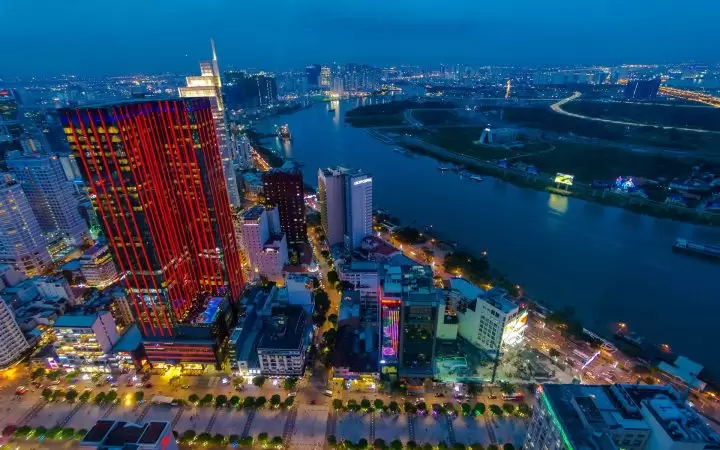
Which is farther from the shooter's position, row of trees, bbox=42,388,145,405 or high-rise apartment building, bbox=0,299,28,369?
high-rise apartment building, bbox=0,299,28,369

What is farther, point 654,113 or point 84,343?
point 654,113

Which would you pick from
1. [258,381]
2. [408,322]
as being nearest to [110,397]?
[258,381]

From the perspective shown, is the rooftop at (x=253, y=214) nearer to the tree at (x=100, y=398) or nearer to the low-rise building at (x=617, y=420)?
the tree at (x=100, y=398)

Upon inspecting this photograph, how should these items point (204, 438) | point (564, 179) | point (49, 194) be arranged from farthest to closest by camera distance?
1. point (564, 179)
2. point (49, 194)
3. point (204, 438)

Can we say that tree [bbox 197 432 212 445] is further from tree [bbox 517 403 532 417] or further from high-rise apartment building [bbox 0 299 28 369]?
tree [bbox 517 403 532 417]

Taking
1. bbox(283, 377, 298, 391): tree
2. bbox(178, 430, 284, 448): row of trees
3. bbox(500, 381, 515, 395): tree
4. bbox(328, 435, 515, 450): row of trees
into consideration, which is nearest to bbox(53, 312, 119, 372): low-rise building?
bbox(178, 430, 284, 448): row of trees

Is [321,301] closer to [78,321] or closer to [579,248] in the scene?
[78,321]

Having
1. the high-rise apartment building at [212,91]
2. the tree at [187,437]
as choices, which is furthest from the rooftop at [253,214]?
the tree at [187,437]
